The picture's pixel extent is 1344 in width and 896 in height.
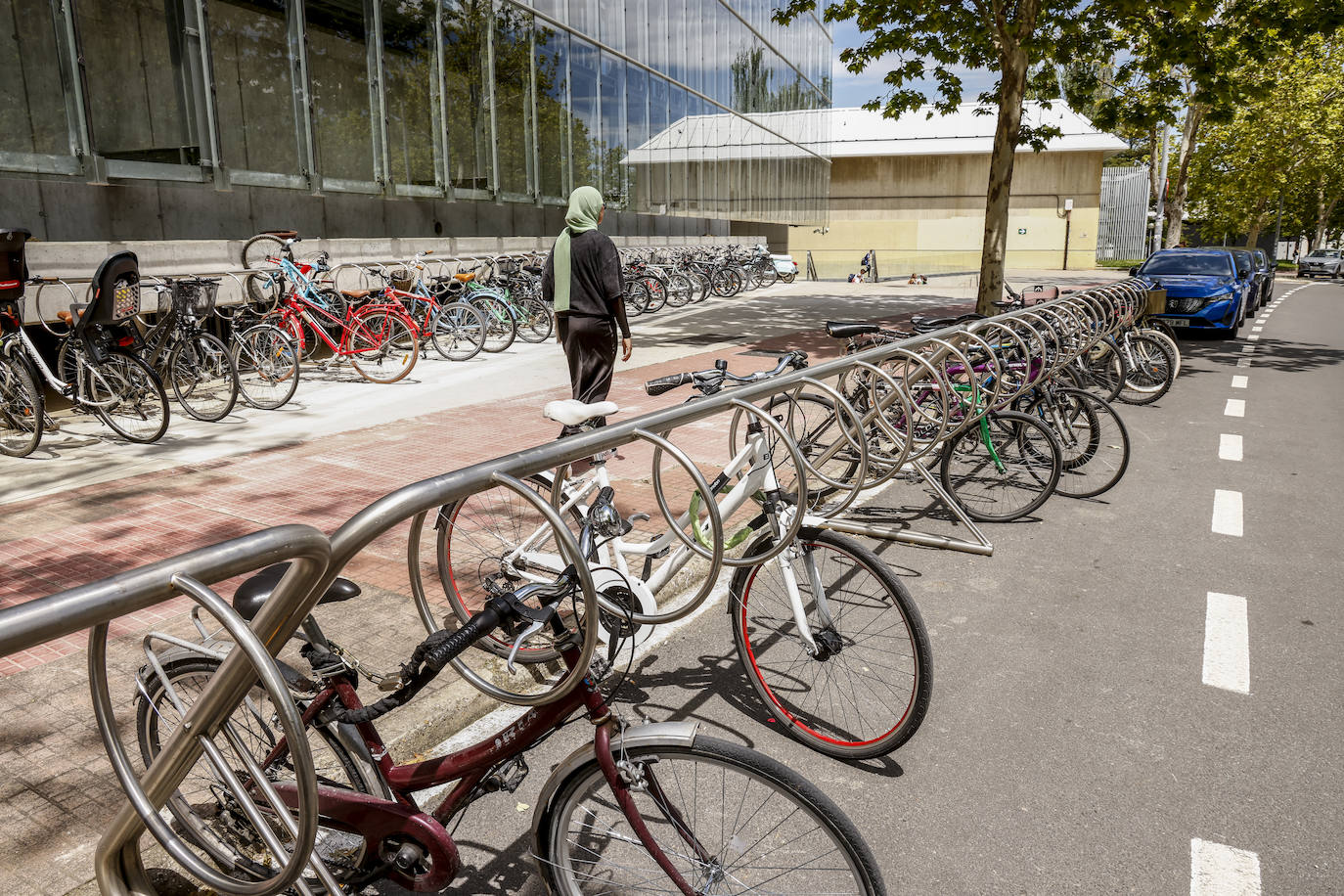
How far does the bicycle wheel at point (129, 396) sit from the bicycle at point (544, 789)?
5769 millimetres

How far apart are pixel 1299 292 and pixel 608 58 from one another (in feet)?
85.5

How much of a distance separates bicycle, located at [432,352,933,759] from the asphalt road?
16 cm

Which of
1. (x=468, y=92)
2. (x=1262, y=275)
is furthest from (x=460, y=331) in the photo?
(x=1262, y=275)

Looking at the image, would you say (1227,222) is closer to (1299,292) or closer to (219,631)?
(1299,292)

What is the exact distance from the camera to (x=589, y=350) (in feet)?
22.7

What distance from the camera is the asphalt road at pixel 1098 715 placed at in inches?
110

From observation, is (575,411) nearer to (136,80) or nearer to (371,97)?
(136,80)

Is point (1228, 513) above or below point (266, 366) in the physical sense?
below

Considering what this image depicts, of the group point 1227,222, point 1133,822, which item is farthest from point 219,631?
point 1227,222

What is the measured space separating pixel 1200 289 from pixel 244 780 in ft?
54.4

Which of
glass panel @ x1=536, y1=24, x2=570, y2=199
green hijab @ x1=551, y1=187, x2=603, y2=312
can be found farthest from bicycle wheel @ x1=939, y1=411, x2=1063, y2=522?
glass panel @ x1=536, y1=24, x2=570, y2=199

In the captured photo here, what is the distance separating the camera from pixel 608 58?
2114cm

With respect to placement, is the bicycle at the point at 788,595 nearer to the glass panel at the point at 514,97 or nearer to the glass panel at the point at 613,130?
the glass panel at the point at 514,97

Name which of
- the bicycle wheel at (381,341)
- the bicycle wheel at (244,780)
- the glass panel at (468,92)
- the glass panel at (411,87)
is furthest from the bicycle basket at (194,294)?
the glass panel at (468,92)
